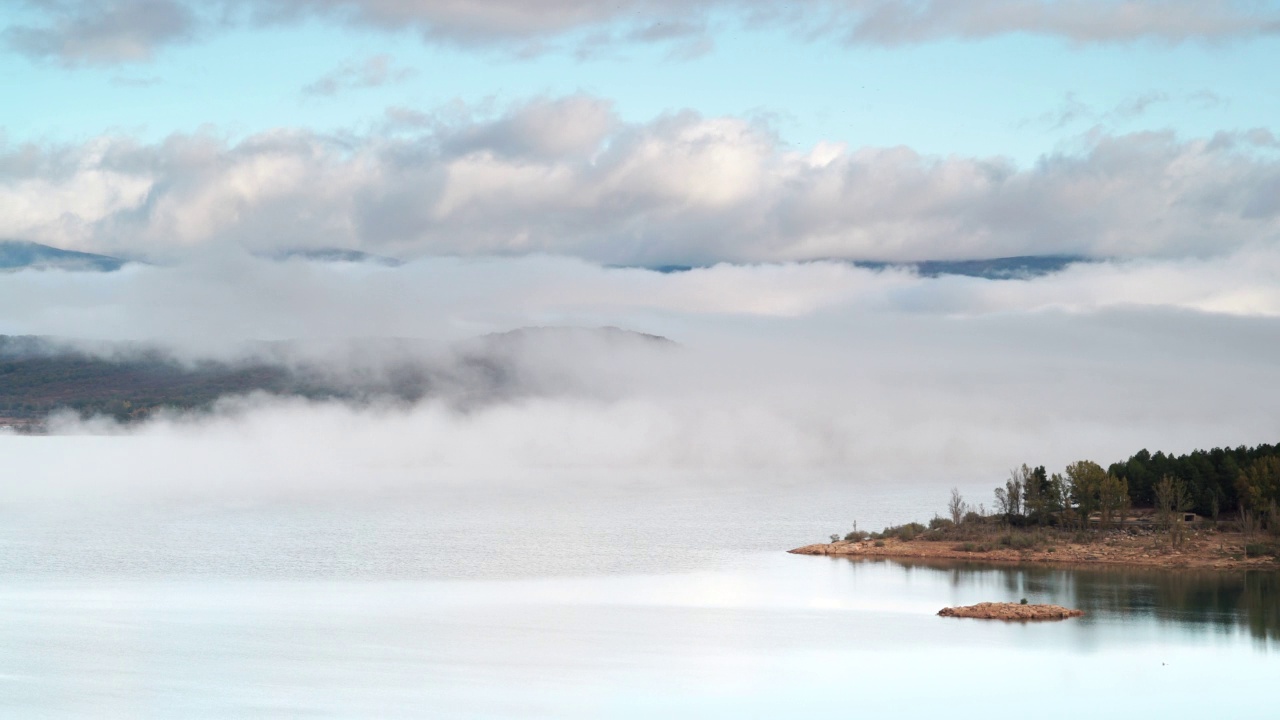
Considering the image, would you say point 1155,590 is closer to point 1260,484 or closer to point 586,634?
point 1260,484

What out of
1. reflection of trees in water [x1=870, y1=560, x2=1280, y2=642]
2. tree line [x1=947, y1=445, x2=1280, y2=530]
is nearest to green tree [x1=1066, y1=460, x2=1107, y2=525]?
tree line [x1=947, y1=445, x2=1280, y2=530]

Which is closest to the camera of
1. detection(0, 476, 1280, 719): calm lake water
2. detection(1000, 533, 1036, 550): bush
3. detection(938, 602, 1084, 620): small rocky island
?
detection(0, 476, 1280, 719): calm lake water

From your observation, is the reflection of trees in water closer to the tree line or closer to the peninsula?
the peninsula

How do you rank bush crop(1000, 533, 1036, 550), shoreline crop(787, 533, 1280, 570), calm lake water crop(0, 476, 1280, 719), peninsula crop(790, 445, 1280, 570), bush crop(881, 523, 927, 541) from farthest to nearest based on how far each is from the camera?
bush crop(881, 523, 927, 541)
bush crop(1000, 533, 1036, 550)
peninsula crop(790, 445, 1280, 570)
shoreline crop(787, 533, 1280, 570)
calm lake water crop(0, 476, 1280, 719)

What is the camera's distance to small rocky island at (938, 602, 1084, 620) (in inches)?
2176

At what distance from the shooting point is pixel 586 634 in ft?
168

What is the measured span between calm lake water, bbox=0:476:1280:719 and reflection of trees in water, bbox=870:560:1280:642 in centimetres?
23

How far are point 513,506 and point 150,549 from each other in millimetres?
55670

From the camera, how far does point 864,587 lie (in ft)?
218

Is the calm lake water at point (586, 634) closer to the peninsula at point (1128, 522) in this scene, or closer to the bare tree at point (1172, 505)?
the peninsula at point (1128, 522)

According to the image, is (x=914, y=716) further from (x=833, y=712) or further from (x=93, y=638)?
(x=93, y=638)

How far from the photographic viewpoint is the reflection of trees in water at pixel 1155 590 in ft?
186

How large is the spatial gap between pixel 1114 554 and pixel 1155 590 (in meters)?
11.3

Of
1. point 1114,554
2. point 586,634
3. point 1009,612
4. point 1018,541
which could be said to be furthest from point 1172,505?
point 586,634
